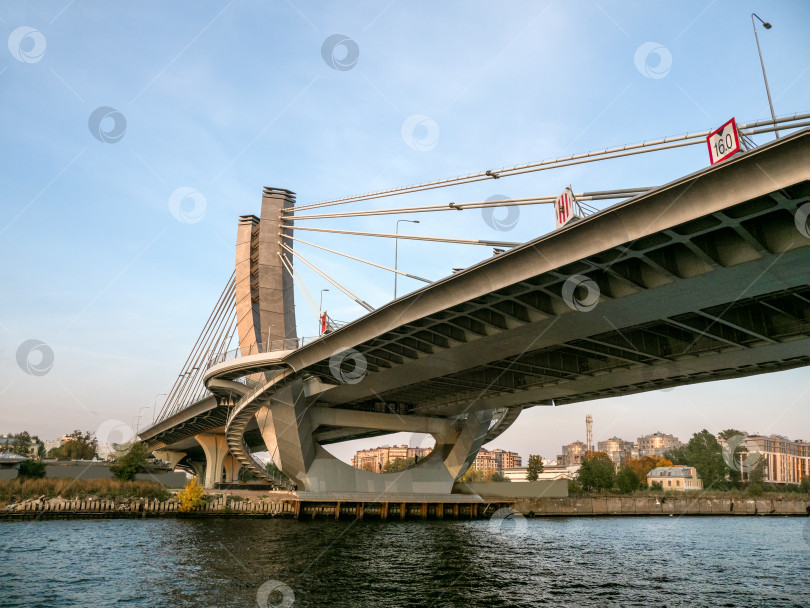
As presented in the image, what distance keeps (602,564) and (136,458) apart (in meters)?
62.2

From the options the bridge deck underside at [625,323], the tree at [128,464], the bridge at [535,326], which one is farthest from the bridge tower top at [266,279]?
the tree at [128,464]

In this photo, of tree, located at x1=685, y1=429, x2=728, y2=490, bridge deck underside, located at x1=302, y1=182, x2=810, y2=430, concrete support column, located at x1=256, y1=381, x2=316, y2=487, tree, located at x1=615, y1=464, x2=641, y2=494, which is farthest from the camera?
tree, located at x1=685, y1=429, x2=728, y2=490

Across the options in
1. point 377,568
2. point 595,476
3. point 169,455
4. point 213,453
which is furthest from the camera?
point 169,455

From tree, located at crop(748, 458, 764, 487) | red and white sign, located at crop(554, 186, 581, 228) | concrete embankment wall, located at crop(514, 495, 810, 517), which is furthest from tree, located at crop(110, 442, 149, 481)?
tree, located at crop(748, 458, 764, 487)

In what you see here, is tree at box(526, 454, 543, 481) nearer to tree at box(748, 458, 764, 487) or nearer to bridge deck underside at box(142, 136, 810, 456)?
tree at box(748, 458, 764, 487)

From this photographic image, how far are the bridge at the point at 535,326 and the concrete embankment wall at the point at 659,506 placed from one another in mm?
12413

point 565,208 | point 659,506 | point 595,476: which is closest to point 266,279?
point 565,208

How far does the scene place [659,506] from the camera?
76.9m

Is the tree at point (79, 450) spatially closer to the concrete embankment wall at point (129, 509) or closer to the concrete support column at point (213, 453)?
the concrete support column at point (213, 453)

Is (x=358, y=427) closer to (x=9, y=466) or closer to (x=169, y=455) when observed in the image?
(x=9, y=466)

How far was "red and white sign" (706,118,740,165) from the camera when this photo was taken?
16297mm

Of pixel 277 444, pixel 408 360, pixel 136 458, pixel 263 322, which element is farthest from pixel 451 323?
pixel 136 458

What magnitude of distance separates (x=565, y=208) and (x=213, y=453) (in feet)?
285

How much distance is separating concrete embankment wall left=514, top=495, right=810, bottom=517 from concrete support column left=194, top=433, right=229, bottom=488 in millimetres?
51839
